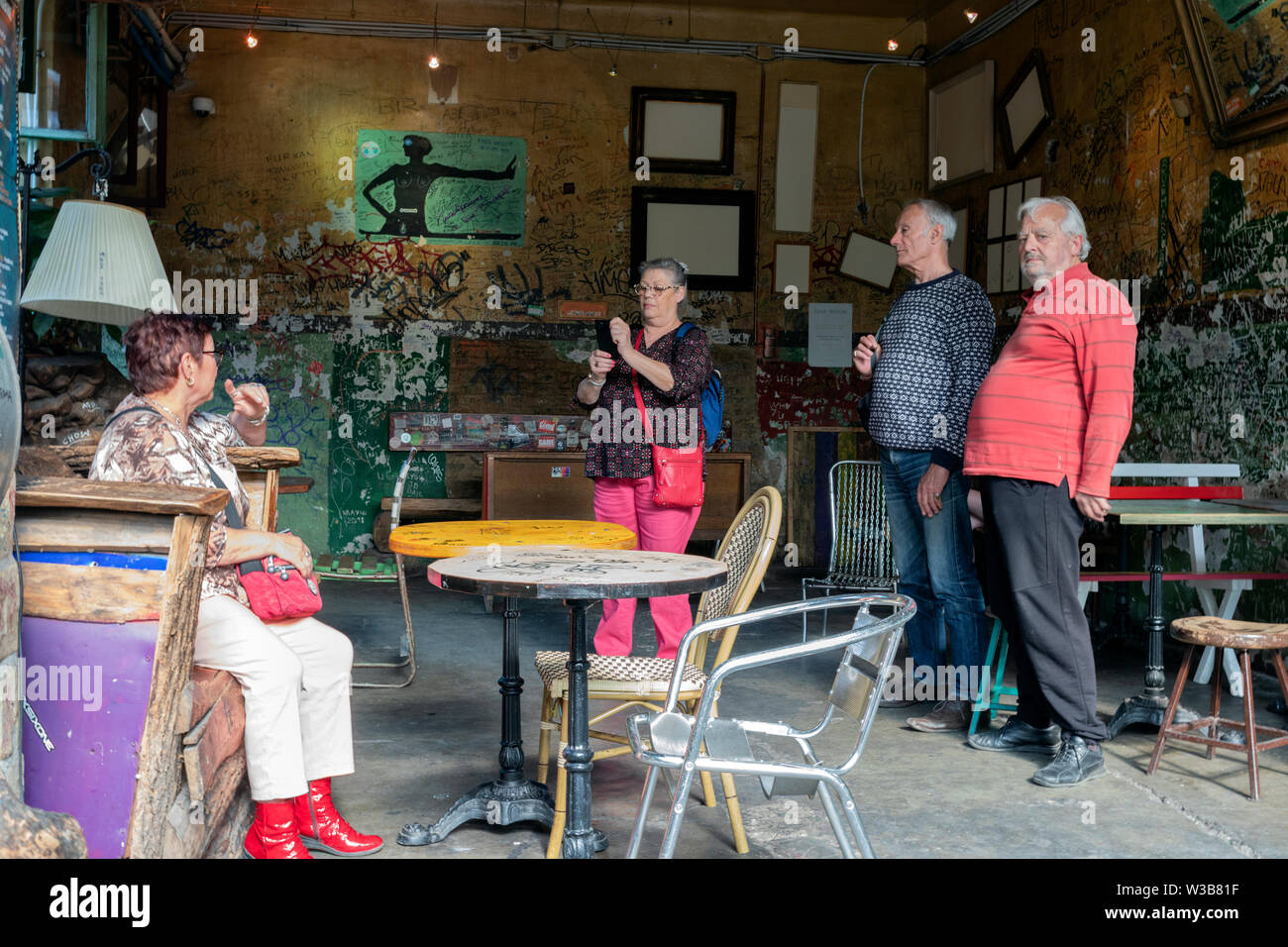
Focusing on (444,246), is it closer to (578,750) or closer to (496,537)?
(496,537)

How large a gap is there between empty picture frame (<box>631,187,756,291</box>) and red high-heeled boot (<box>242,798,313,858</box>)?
6345 mm

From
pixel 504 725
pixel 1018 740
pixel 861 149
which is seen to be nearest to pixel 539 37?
pixel 861 149

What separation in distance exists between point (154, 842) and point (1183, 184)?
5586 millimetres

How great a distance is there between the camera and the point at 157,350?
2979mm

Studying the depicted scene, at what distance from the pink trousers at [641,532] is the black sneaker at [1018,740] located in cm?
111

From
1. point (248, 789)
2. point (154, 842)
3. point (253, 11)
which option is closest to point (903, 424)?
point (248, 789)

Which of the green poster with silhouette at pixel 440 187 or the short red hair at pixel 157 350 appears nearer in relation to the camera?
the short red hair at pixel 157 350

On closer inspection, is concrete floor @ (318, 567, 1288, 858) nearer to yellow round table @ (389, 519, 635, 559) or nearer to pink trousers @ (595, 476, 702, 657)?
pink trousers @ (595, 476, 702, 657)

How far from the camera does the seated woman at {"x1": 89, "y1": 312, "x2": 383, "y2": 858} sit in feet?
9.21

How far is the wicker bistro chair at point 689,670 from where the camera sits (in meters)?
2.93

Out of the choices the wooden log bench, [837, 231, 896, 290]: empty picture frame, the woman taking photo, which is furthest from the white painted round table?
[837, 231, 896, 290]: empty picture frame

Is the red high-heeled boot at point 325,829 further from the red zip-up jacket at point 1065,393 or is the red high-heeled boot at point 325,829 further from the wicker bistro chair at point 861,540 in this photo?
the wicker bistro chair at point 861,540

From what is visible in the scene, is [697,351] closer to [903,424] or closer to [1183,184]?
[903,424]

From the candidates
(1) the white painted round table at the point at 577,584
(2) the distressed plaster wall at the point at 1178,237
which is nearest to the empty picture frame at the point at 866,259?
(2) the distressed plaster wall at the point at 1178,237
